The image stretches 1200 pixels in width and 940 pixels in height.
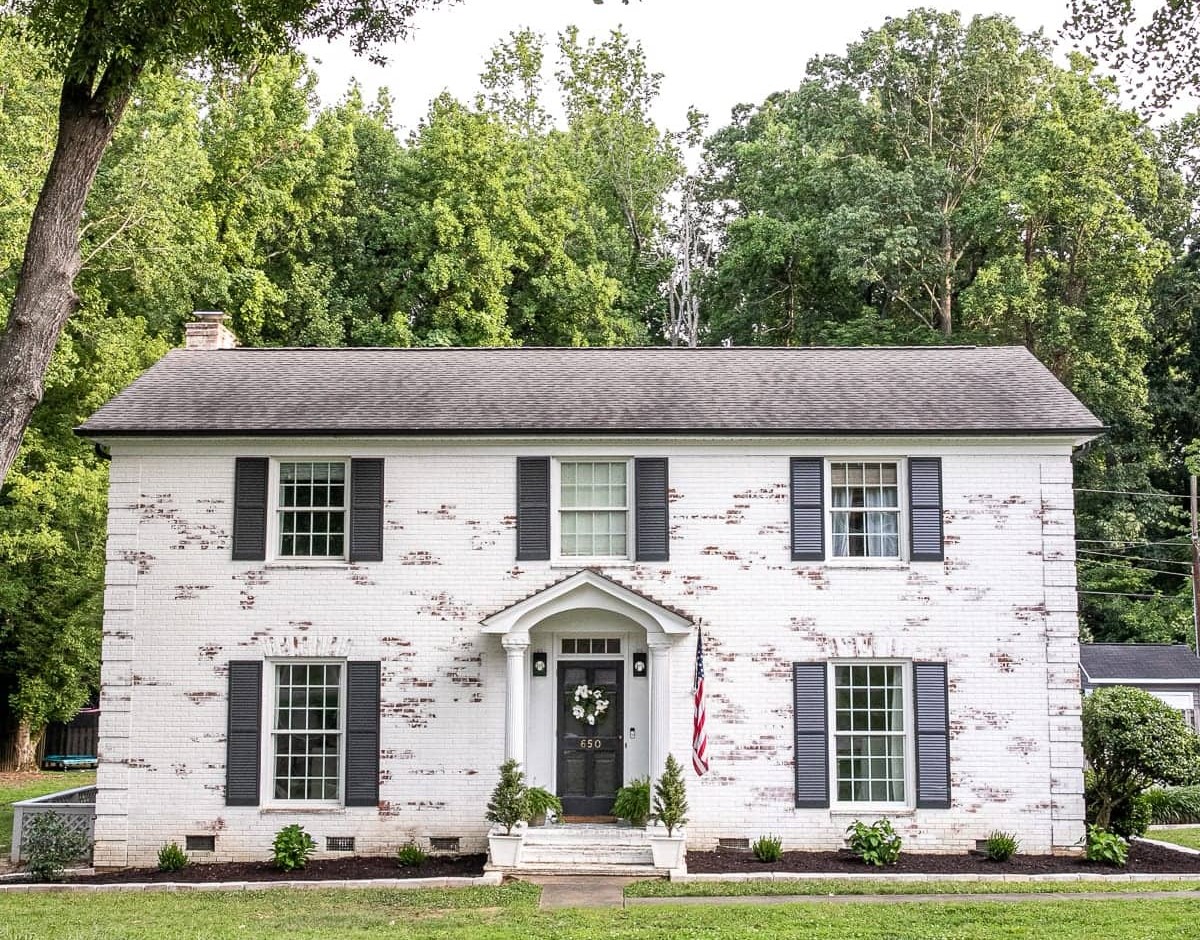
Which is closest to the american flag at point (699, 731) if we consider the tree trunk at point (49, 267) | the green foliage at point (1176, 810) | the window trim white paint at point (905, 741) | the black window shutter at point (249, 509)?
the window trim white paint at point (905, 741)

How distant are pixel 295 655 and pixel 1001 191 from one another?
77.9 ft

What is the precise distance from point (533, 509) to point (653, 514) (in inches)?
64.1

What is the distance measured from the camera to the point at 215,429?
667 inches

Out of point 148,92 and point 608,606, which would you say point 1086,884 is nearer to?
point 608,606

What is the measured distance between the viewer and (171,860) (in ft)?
52.6

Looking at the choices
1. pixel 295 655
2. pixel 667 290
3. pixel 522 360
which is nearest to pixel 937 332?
pixel 667 290

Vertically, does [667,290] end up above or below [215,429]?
above

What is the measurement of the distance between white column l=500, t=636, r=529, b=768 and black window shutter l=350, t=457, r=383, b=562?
226cm

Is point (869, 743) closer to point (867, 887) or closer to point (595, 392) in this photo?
point (867, 887)

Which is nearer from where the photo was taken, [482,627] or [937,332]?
[482,627]

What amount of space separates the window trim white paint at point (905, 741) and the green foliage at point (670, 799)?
212 centimetres

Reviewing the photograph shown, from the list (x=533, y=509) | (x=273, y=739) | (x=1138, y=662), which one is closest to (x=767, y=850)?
(x=533, y=509)

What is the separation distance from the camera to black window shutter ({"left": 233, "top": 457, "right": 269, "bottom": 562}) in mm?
17078

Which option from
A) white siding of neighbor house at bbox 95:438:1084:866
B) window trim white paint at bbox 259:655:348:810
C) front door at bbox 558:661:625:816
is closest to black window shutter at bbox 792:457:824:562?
white siding of neighbor house at bbox 95:438:1084:866
